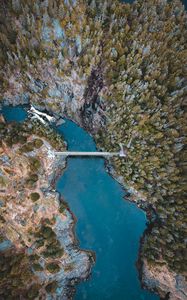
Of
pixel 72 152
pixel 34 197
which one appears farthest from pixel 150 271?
pixel 72 152

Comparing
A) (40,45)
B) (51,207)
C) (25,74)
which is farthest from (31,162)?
(40,45)

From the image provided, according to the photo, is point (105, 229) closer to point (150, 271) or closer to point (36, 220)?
point (150, 271)

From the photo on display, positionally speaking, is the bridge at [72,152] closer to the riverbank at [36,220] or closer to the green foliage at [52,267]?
the riverbank at [36,220]

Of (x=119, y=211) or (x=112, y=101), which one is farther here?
(x=119, y=211)

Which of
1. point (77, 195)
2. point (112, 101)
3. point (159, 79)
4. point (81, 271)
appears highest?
point (159, 79)

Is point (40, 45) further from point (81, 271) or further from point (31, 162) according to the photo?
point (81, 271)

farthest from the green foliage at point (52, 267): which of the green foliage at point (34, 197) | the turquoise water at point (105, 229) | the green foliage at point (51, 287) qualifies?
Answer: the green foliage at point (34, 197)

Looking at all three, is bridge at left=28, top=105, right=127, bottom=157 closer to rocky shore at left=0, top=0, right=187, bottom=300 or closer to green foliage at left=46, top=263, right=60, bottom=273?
rocky shore at left=0, top=0, right=187, bottom=300

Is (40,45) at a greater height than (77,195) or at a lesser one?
greater
